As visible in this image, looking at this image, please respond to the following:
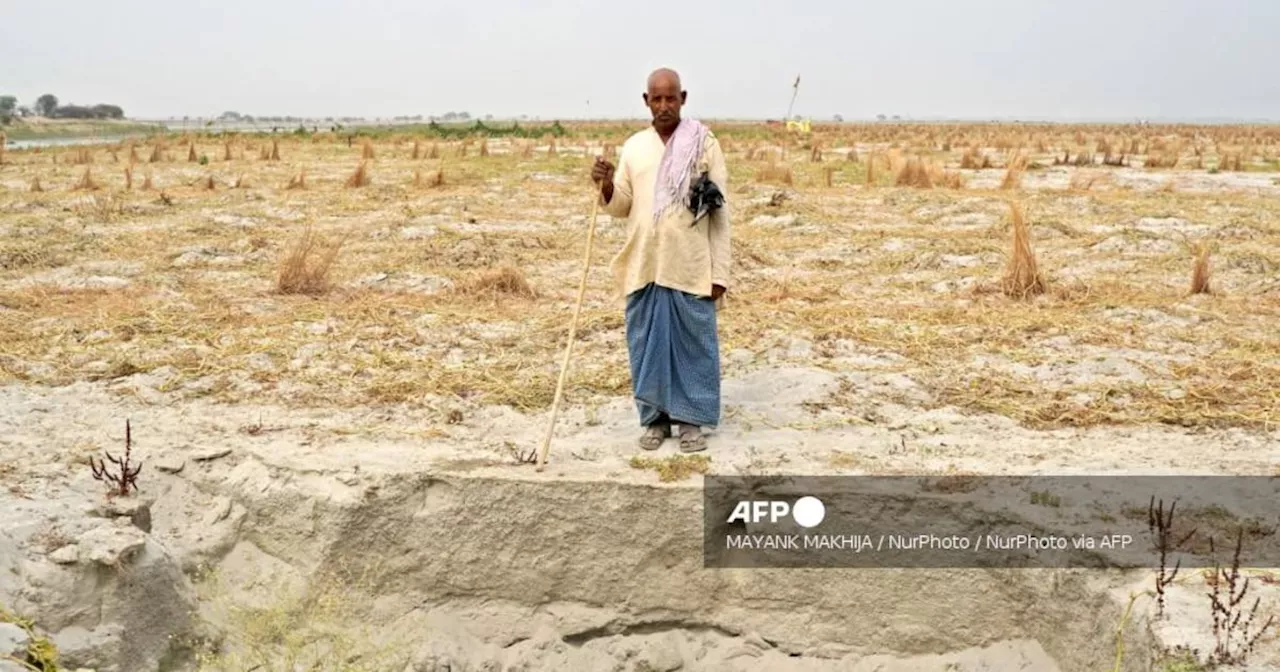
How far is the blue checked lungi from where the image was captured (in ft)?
12.9

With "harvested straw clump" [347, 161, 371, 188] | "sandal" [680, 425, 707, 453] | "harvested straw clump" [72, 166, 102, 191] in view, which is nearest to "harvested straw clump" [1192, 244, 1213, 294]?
"sandal" [680, 425, 707, 453]

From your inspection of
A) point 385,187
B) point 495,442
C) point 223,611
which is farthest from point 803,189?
point 223,611

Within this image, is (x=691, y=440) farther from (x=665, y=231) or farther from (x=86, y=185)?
(x=86, y=185)

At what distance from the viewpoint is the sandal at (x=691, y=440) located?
3.96m

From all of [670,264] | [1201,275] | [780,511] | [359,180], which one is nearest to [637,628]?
[780,511]

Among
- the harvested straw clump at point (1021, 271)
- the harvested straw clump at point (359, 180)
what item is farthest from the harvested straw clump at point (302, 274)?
the harvested straw clump at point (359, 180)

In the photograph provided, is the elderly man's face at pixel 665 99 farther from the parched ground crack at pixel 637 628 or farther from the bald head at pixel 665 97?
the parched ground crack at pixel 637 628

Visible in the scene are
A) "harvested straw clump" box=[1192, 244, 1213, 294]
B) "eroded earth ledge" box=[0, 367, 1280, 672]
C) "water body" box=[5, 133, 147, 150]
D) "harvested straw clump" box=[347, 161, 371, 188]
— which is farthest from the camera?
"water body" box=[5, 133, 147, 150]

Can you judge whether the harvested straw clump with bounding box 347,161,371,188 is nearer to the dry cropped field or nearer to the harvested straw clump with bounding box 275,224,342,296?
the dry cropped field

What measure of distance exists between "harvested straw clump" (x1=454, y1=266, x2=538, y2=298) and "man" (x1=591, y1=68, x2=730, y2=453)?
263 centimetres

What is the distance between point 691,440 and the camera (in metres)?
3.98

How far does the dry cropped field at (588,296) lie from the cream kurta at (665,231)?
3.24 feet

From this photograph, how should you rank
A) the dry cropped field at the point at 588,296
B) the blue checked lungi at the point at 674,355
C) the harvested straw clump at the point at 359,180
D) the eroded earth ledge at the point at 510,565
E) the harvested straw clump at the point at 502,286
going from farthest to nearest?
the harvested straw clump at the point at 359,180, the harvested straw clump at the point at 502,286, the dry cropped field at the point at 588,296, the blue checked lungi at the point at 674,355, the eroded earth ledge at the point at 510,565

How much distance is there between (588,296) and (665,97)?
10.0 ft
